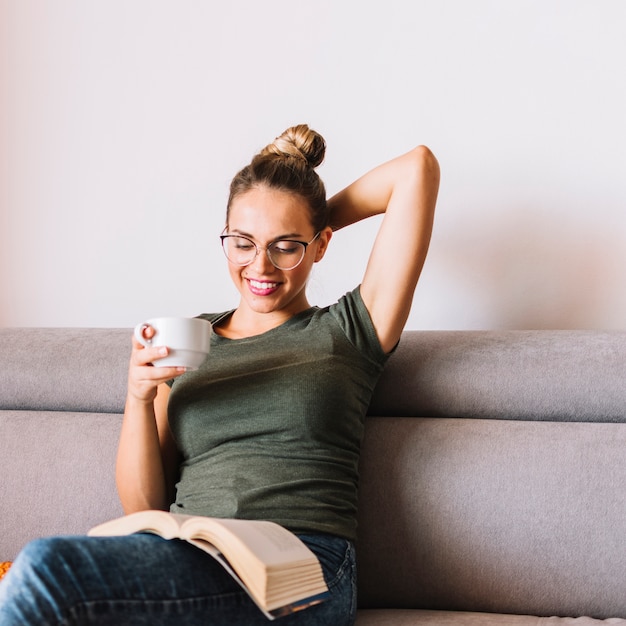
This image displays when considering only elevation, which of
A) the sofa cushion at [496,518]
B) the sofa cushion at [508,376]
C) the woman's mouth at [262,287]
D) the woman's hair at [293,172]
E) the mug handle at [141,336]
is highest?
the woman's hair at [293,172]

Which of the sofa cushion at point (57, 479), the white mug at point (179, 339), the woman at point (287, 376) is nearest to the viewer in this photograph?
the white mug at point (179, 339)

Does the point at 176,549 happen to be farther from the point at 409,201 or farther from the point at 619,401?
the point at 619,401

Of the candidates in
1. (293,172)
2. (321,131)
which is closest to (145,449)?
(293,172)

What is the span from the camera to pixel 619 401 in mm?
1640

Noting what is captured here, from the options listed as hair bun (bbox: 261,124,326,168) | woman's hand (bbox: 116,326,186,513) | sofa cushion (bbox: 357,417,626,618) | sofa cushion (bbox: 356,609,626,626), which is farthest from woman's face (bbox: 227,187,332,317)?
sofa cushion (bbox: 356,609,626,626)

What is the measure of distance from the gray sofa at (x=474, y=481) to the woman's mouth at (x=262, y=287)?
13.3 inches

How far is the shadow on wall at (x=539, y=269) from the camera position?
190cm

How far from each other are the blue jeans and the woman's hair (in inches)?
27.7

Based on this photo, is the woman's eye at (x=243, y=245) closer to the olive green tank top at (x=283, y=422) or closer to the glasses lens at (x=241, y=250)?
the glasses lens at (x=241, y=250)

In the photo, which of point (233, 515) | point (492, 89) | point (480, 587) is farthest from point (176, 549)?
point (492, 89)

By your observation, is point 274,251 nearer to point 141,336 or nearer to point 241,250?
point 241,250

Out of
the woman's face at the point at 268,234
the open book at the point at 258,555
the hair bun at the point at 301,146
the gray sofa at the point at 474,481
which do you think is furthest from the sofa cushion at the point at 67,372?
the open book at the point at 258,555

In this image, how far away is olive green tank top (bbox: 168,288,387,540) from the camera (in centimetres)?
142

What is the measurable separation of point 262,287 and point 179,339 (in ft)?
1.04
